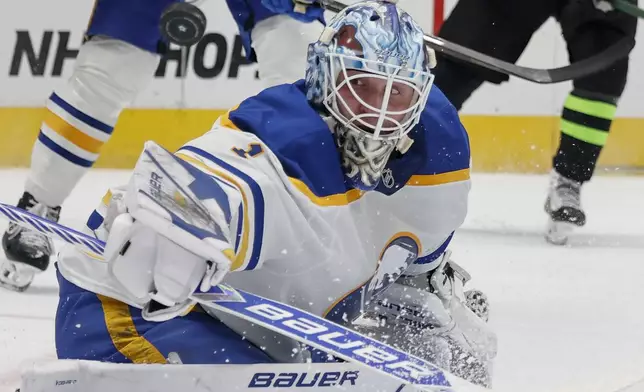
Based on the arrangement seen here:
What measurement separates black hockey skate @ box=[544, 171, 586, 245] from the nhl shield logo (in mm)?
1709

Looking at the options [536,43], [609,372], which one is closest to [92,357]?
[609,372]

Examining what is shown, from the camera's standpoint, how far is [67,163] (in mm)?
2258

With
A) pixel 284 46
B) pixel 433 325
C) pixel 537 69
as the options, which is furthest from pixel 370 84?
pixel 537 69

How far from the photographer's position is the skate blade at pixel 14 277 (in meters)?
2.27

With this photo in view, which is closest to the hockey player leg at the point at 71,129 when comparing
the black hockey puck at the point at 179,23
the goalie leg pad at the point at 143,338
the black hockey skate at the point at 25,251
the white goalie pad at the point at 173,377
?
the black hockey skate at the point at 25,251

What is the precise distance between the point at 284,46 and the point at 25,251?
680 millimetres

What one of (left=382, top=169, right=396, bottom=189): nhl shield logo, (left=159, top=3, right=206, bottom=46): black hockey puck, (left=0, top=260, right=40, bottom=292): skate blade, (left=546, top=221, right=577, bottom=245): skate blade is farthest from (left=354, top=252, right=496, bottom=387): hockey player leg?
(left=546, top=221, right=577, bottom=245): skate blade

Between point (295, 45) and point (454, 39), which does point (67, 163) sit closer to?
point (295, 45)

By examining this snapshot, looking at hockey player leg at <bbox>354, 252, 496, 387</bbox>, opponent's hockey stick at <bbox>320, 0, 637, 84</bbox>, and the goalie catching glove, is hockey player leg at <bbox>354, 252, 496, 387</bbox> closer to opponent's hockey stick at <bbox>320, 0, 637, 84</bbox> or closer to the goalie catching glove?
the goalie catching glove

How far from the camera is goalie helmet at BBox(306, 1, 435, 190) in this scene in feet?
4.32

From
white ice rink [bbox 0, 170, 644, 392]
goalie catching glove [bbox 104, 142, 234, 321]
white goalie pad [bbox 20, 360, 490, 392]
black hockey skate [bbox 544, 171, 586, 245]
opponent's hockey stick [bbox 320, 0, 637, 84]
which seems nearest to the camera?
goalie catching glove [bbox 104, 142, 234, 321]

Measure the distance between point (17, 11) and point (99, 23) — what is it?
1795 mm

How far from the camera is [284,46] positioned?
86.2 inches

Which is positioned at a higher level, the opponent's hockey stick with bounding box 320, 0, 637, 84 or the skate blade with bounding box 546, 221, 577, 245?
the opponent's hockey stick with bounding box 320, 0, 637, 84
